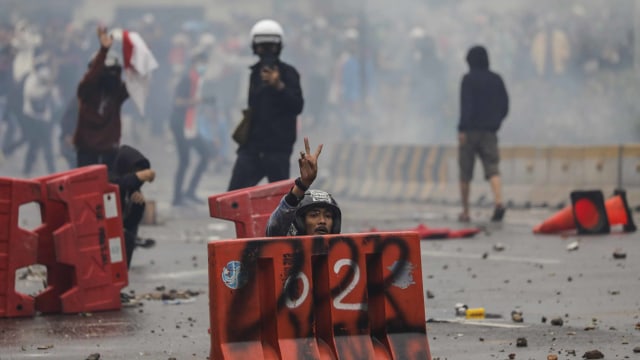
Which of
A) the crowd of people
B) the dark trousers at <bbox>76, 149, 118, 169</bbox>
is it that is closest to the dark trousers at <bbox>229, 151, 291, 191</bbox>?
the dark trousers at <bbox>76, 149, 118, 169</bbox>

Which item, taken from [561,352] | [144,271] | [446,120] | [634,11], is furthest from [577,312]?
[446,120]

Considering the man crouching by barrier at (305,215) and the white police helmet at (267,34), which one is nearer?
the man crouching by barrier at (305,215)

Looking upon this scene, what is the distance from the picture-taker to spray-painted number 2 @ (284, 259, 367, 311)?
268 inches

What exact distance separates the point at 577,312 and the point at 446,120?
Answer: 2293cm

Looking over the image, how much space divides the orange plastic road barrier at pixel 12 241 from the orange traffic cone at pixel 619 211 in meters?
6.80

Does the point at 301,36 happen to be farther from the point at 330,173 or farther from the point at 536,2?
the point at 330,173

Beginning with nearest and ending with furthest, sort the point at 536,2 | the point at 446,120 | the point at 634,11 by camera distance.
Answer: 1. the point at 634,11
2. the point at 446,120
3. the point at 536,2

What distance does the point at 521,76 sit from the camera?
3531 centimetres

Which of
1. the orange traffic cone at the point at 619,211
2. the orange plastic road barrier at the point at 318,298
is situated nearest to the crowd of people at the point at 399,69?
the orange traffic cone at the point at 619,211

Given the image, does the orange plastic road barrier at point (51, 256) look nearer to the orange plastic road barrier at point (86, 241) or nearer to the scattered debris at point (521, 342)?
the orange plastic road barrier at point (86, 241)

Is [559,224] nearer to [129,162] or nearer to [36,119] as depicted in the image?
[129,162]

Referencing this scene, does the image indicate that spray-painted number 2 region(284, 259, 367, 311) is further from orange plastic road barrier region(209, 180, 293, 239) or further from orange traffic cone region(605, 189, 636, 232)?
orange traffic cone region(605, 189, 636, 232)

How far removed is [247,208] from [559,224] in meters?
6.09

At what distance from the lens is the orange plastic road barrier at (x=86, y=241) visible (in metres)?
10.1
